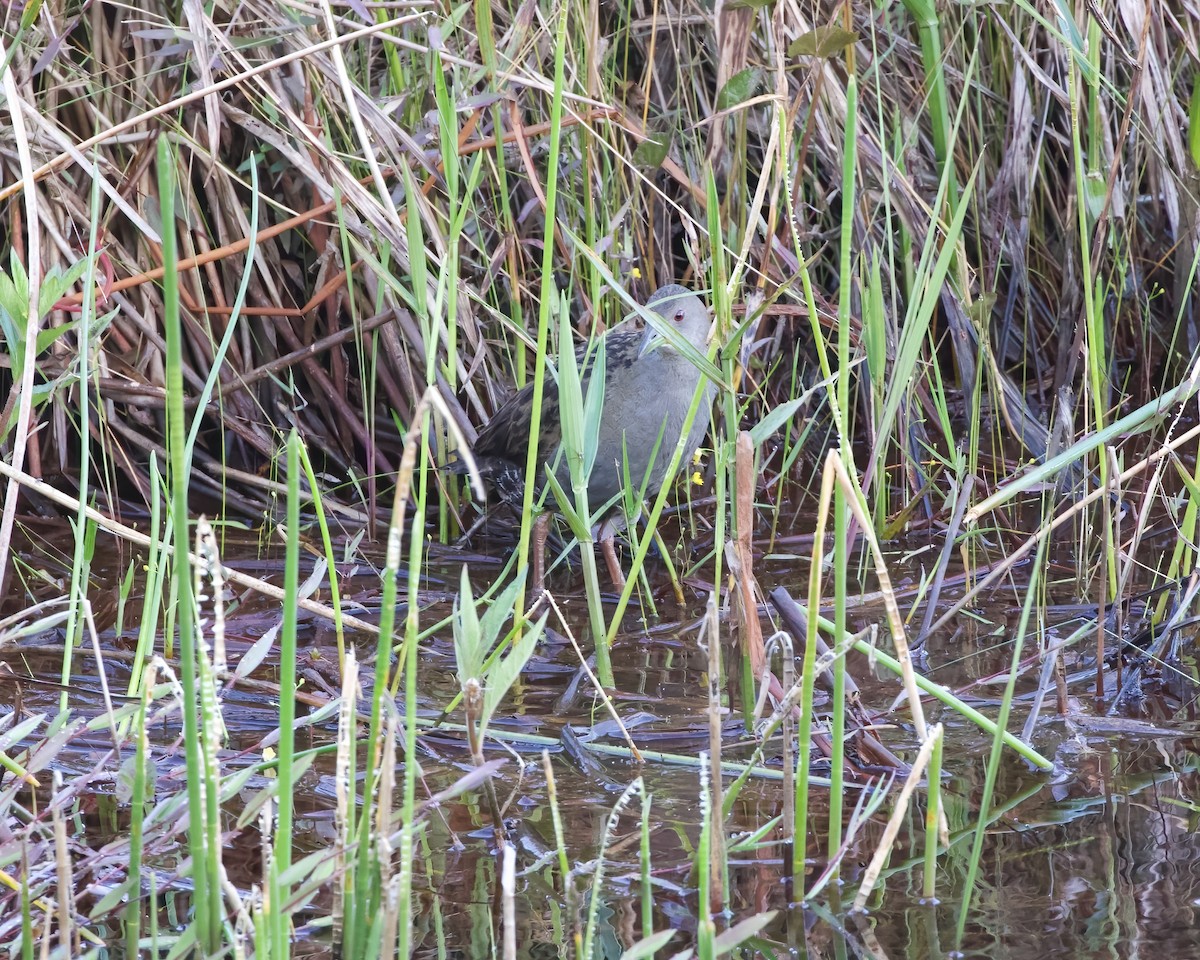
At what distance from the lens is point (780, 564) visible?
139 inches

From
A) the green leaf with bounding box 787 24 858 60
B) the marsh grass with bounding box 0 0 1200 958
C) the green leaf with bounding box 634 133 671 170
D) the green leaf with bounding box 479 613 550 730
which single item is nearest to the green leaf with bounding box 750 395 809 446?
the marsh grass with bounding box 0 0 1200 958

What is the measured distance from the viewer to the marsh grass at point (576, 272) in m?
2.46

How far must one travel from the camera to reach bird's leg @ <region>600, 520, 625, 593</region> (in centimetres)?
347

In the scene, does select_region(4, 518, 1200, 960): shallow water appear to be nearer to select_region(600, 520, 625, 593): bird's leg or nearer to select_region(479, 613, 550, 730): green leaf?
select_region(479, 613, 550, 730): green leaf

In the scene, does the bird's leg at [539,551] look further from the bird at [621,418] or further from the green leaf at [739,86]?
the green leaf at [739,86]

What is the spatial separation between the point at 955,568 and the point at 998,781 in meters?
1.16

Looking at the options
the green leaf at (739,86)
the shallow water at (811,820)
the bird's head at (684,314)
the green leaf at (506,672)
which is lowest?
the shallow water at (811,820)

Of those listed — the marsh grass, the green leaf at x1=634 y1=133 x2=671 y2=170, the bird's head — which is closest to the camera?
the marsh grass

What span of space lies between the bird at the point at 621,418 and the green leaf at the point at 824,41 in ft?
3.56

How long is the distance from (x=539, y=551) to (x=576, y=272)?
74 centimetres

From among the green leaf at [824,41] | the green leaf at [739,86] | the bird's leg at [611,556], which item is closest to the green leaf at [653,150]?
the green leaf at [739,86]

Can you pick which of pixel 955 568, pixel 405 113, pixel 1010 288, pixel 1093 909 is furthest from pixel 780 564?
pixel 1093 909

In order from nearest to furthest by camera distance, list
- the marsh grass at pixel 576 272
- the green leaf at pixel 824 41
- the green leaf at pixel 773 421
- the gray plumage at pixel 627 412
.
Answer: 1. the green leaf at pixel 773 421
2. the green leaf at pixel 824 41
3. the marsh grass at pixel 576 272
4. the gray plumage at pixel 627 412

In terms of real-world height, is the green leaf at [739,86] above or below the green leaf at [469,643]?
above
